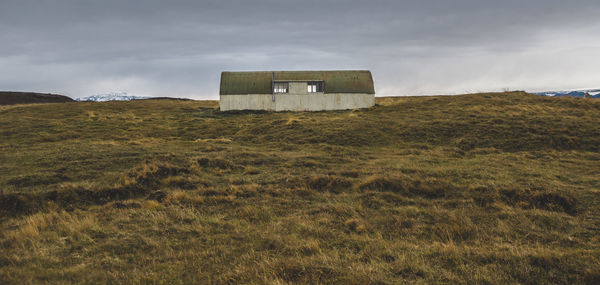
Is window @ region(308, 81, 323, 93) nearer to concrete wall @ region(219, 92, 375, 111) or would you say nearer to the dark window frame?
the dark window frame

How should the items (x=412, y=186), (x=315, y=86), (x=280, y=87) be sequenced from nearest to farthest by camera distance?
(x=412, y=186) < (x=280, y=87) < (x=315, y=86)

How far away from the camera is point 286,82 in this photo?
1797 inches

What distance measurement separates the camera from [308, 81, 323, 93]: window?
45.8m

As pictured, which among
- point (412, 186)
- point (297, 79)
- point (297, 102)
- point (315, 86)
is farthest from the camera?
point (315, 86)

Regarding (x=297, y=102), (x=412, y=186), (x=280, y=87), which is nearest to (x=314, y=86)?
(x=297, y=102)

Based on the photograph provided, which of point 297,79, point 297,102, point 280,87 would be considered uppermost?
point 297,79

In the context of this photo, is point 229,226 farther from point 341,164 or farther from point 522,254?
point 341,164

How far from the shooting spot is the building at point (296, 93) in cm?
4494

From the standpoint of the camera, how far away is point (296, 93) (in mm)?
44938

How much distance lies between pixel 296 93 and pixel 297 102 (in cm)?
128

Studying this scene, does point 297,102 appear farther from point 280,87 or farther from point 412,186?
point 412,186

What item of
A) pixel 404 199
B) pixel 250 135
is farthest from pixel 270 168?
pixel 250 135

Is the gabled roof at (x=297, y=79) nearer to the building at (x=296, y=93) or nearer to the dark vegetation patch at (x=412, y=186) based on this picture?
the building at (x=296, y=93)

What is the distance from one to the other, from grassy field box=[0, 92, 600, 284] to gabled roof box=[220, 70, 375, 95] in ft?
86.2
